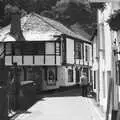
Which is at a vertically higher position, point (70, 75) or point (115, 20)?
point (115, 20)

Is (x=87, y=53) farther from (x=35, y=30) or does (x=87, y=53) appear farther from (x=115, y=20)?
(x=115, y=20)

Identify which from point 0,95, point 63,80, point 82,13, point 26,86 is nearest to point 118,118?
point 0,95

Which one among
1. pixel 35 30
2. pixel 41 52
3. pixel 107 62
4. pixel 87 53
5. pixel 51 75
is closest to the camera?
pixel 107 62

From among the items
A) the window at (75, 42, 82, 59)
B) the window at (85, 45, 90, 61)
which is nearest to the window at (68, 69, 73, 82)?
the window at (75, 42, 82, 59)

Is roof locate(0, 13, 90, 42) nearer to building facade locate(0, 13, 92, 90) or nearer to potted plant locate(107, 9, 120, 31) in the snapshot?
building facade locate(0, 13, 92, 90)

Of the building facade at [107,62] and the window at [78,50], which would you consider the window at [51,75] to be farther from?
the building facade at [107,62]

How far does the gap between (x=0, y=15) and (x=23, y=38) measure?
1552cm

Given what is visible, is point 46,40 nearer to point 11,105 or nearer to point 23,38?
point 23,38

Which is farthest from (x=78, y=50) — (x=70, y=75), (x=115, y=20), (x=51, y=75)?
(x=115, y=20)

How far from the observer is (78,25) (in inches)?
2657

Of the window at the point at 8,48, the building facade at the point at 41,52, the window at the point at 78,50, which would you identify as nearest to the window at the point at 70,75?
the building facade at the point at 41,52

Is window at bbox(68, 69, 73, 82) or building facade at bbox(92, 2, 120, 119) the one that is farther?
window at bbox(68, 69, 73, 82)

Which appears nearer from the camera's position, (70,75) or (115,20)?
(115,20)

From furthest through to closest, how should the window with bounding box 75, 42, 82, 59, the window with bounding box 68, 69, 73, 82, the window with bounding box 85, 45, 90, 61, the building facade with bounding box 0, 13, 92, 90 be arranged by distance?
the window with bounding box 85, 45, 90, 61
the window with bounding box 75, 42, 82, 59
the window with bounding box 68, 69, 73, 82
the building facade with bounding box 0, 13, 92, 90
